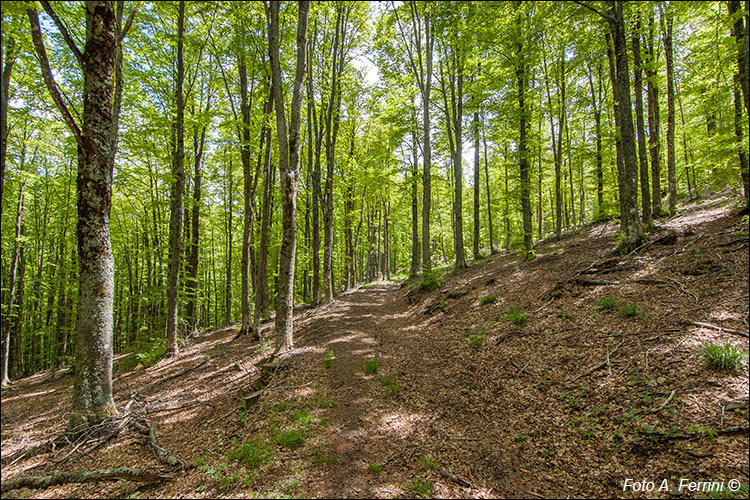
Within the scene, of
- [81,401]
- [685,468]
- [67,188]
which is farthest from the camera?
[67,188]

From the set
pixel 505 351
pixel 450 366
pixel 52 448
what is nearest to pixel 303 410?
pixel 450 366

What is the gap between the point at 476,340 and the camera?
7.37 metres

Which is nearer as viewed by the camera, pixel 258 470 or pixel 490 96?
pixel 258 470

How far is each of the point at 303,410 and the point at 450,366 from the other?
3.37 meters

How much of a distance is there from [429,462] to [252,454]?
98.8 inches

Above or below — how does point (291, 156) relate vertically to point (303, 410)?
above

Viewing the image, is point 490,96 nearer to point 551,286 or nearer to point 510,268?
point 510,268

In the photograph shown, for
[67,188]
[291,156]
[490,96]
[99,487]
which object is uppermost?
[490,96]

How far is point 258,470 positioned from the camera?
3961 millimetres

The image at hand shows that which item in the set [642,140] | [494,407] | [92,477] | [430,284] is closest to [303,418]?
[92,477]

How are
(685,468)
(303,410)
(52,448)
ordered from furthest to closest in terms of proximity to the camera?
1. (303,410)
2. (52,448)
3. (685,468)

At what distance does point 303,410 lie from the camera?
5434 mm

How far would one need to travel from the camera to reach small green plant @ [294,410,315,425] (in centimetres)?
505

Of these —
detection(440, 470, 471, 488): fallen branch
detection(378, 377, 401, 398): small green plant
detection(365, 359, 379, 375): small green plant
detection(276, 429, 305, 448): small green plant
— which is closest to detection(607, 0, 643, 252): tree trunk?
detection(378, 377, 401, 398): small green plant
